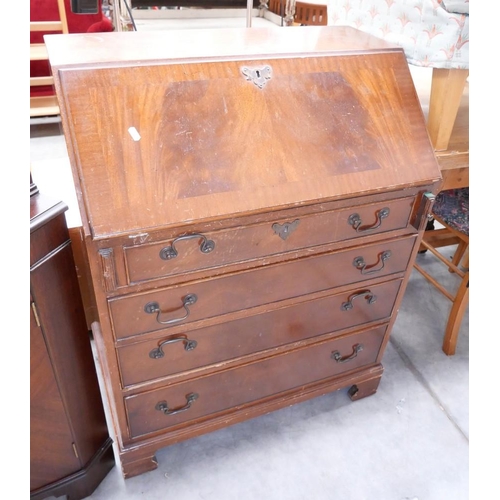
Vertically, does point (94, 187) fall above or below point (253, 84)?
below

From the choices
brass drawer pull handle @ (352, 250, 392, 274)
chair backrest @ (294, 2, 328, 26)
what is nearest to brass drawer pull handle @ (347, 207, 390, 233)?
brass drawer pull handle @ (352, 250, 392, 274)

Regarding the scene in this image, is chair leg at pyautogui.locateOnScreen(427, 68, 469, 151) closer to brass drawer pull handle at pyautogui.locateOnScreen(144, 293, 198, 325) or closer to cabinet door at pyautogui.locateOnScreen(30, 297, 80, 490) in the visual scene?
brass drawer pull handle at pyautogui.locateOnScreen(144, 293, 198, 325)

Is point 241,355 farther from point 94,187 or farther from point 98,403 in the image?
point 94,187

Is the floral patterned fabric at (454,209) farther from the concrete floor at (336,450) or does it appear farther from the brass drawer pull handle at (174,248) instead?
the brass drawer pull handle at (174,248)

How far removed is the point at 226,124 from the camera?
1.08 meters

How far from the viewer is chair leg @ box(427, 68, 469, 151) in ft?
4.45

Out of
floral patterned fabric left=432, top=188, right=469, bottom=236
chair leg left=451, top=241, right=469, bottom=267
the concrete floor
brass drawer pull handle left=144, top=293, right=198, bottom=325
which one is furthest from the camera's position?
chair leg left=451, top=241, right=469, bottom=267

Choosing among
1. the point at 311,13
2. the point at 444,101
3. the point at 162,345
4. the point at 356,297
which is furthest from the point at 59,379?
the point at 311,13

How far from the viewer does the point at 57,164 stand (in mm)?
1653

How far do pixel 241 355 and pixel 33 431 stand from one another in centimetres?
61

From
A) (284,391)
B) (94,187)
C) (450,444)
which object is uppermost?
(94,187)

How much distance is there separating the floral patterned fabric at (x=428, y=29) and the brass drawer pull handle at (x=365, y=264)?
1.90ft

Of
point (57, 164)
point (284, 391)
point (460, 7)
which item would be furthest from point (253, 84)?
point (284, 391)

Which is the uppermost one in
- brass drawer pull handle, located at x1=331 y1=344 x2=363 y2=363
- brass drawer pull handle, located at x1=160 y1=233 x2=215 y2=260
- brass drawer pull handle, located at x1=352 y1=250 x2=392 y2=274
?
brass drawer pull handle, located at x1=160 y1=233 x2=215 y2=260
